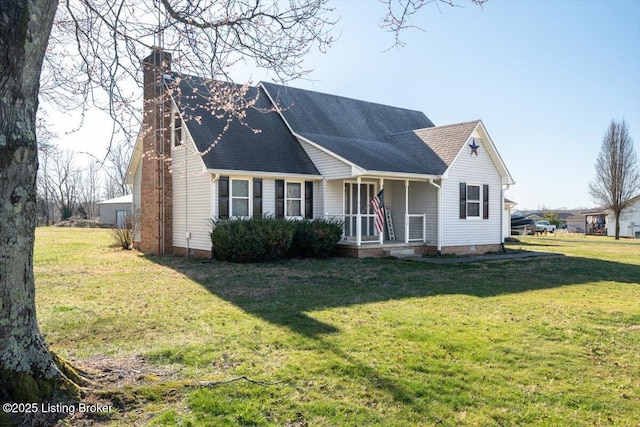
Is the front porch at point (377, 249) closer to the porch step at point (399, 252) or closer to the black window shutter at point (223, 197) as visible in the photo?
the porch step at point (399, 252)

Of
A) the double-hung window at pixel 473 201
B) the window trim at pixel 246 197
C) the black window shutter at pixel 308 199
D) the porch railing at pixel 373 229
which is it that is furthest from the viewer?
the double-hung window at pixel 473 201

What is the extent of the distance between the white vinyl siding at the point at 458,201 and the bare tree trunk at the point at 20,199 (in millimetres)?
16131

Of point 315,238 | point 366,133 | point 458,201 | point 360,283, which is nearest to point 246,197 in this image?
point 315,238

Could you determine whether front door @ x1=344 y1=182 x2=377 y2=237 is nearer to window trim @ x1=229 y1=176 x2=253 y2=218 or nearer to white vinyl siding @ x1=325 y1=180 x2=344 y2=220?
white vinyl siding @ x1=325 y1=180 x2=344 y2=220

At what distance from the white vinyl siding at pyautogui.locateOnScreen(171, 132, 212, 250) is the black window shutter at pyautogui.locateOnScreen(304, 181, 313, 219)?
364 cm

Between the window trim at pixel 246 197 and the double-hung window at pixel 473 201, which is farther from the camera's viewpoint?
the double-hung window at pixel 473 201

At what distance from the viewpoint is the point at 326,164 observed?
1781cm

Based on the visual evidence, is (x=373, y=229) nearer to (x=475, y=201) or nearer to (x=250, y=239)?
(x=475, y=201)

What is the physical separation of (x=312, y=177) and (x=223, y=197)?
3380 mm

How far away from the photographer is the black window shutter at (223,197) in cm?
1606

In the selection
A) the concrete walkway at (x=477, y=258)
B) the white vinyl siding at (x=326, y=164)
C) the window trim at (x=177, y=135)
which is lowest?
the concrete walkway at (x=477, y=258)

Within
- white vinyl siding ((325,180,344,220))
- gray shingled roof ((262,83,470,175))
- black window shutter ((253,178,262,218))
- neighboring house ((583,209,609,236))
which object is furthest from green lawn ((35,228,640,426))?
neighboring house ((583,209,609,236))

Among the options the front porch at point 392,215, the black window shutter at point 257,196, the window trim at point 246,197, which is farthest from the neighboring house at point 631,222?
the window trim at point 246,197

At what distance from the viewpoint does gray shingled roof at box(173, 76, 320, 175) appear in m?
16.1
